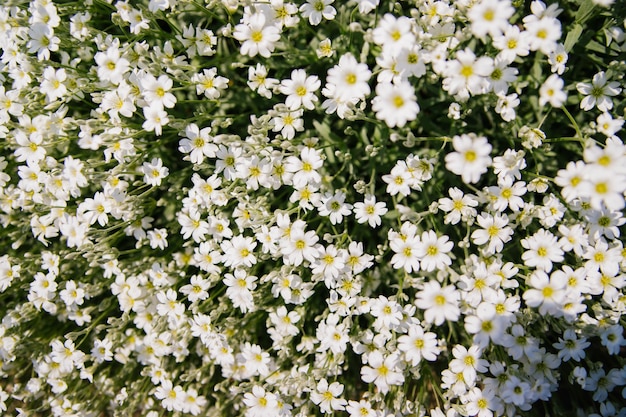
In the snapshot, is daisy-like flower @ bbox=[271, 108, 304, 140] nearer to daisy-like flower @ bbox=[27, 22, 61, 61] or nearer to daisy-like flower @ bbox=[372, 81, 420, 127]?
daisy-like flower @ bbox=[372, 81, 420, 127]

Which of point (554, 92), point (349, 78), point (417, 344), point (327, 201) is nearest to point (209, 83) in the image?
point (349, 78)

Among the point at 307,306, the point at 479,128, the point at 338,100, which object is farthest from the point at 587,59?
the point at 307,306

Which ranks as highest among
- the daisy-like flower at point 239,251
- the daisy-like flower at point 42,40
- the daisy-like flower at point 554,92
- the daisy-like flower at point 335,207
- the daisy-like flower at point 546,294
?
the daisy-like flower at point 554,92

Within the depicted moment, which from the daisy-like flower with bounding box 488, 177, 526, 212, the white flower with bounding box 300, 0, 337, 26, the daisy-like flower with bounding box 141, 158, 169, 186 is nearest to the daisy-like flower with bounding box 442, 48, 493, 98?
the daisy-like flower with bounding box 488, 177, 526, 212

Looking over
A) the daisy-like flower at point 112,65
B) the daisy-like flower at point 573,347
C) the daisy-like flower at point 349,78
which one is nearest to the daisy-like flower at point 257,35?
the daisy-like flower at point 349,78

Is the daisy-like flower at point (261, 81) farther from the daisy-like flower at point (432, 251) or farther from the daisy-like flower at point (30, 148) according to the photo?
the daisy-like flower at point (30, 148)

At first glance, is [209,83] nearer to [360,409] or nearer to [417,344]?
[417,344]
